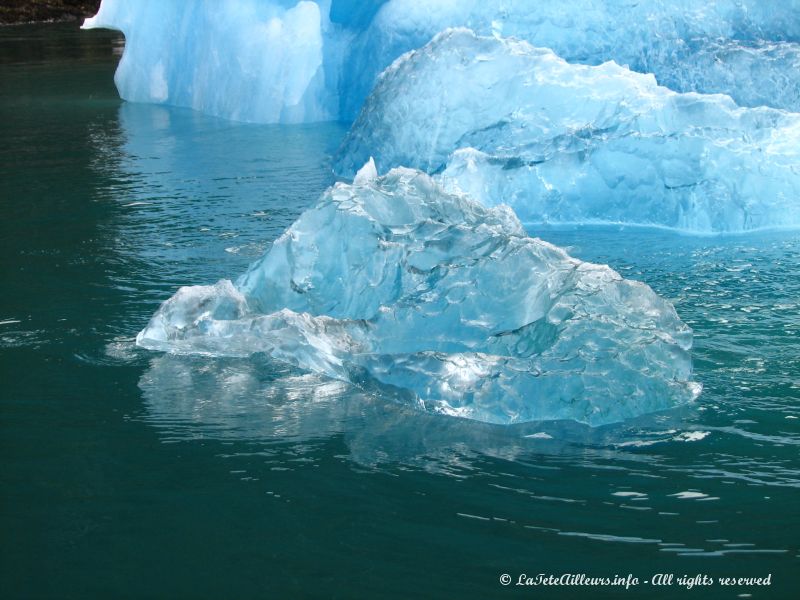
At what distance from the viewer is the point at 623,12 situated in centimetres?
837

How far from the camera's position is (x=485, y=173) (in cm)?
670

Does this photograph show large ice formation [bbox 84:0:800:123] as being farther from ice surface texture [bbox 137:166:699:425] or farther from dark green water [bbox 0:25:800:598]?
ice surface texture [bbox 137:166:699:425]

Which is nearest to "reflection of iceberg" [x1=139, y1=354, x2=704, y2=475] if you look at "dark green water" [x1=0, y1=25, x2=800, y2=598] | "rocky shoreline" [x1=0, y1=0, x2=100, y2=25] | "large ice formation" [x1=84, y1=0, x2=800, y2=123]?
"dark green water" [x1=0, y1=25, x2=800, y2=598]

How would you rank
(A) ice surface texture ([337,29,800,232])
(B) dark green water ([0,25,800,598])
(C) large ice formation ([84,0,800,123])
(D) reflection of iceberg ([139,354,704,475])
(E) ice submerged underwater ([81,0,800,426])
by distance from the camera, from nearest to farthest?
(B) dark green water ([0,25,800,598]) < (D) reflection of iceberg ([139,354,704,475]) < (E) ice submerged underwater ([81,0,800,426]) < (A) ice surface texture ([337,29,800,232]) < (C) large ice formation ([84,0,800,123])

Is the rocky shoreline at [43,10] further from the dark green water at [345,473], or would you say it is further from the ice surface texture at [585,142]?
the dark green water at [345,473]

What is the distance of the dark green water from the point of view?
8.23 ft

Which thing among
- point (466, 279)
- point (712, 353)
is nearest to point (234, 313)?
point (466, 279)

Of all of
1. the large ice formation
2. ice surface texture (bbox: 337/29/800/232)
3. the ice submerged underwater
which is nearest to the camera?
the ice submerged underwater

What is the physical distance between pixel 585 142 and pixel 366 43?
13.5 feet

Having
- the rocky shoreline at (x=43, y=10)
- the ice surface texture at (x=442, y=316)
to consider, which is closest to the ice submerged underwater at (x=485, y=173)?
the ice surface texture at (x=442, y=316)

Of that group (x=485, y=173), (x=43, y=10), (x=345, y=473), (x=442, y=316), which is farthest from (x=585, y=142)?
(x=43, y=10)

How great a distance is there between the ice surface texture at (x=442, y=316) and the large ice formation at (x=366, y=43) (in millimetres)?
3823

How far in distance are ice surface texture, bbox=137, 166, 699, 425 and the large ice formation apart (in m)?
3.82

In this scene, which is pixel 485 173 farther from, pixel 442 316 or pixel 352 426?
pixel 352 426
